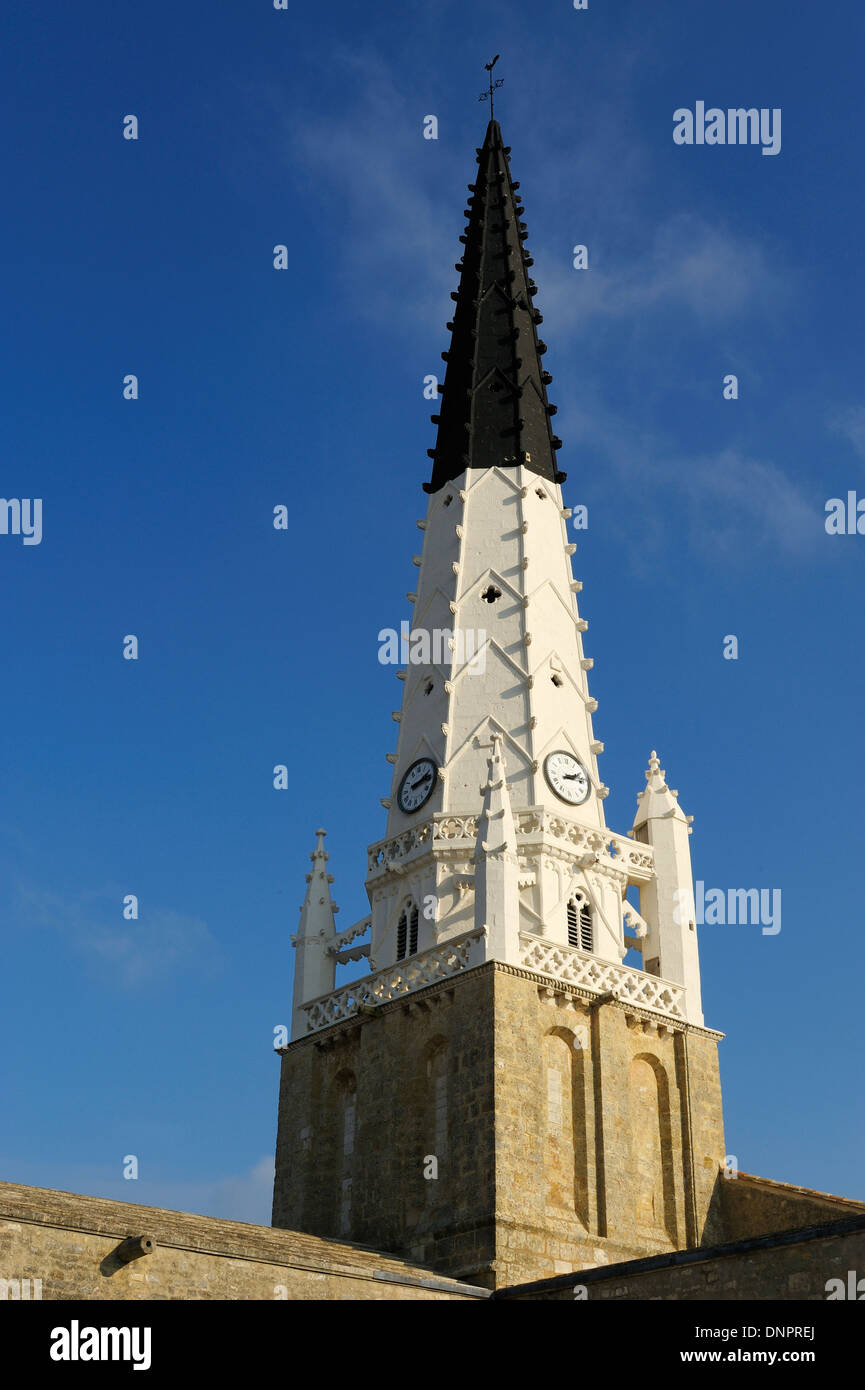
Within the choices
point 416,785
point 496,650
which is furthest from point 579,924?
point 496,650

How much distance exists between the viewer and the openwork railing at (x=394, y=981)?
30.7m

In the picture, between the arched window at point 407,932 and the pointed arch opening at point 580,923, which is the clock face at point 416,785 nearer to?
the arched window at point 407,932

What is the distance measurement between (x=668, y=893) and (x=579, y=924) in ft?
8.24

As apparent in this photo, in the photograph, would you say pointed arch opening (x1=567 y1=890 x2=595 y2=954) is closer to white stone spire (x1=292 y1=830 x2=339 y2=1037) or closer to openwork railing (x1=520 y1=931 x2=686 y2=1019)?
openwork railing (x1=520 y1=931 x2=686 y2=1019)

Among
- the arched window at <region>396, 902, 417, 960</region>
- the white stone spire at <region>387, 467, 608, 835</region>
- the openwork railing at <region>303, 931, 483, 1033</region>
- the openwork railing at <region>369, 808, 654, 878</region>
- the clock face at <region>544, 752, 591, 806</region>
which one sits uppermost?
the white stone spire at <region>387, 467, 608, 835</region>

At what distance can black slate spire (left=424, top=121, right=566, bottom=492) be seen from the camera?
Result: 3881cm

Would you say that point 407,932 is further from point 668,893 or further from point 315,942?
point 668,893

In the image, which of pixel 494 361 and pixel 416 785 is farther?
pixel 494 361

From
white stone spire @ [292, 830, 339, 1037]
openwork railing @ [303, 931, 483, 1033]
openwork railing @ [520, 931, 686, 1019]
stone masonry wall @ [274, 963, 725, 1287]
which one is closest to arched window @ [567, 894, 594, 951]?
openwork railing @ [520, 931, 686, 1019]

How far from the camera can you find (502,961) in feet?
97.8

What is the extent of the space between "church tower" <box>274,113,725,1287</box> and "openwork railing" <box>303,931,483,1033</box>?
6 centimetres
